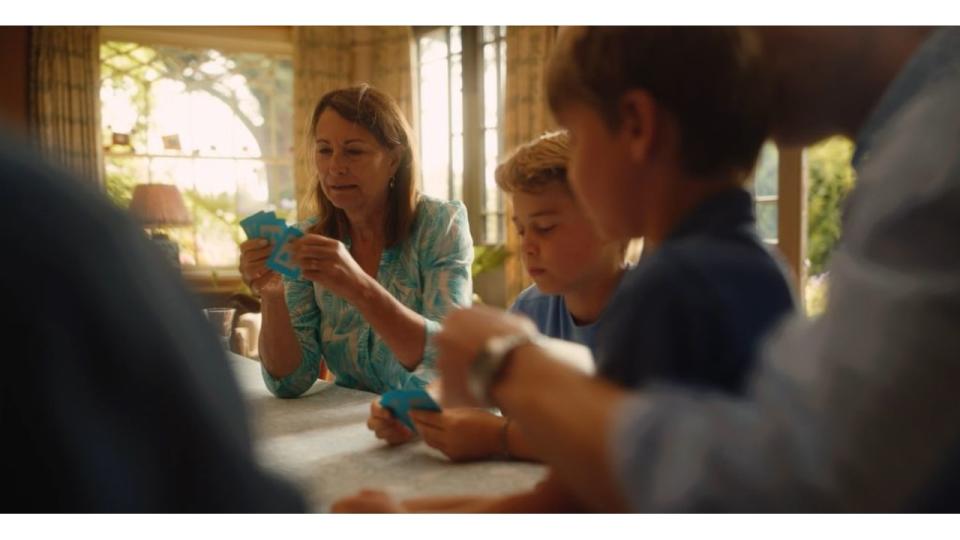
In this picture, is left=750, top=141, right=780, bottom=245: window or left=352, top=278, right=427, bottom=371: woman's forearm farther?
left=352, top=278, right=427, bottom=371: woman's forearm

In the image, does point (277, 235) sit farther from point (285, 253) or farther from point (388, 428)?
point (388, 428)

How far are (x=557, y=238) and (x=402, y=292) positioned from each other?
0.37m

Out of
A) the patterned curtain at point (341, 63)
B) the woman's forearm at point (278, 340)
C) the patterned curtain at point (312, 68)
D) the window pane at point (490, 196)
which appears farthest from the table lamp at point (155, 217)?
the patterned curtain at point (312, 68)

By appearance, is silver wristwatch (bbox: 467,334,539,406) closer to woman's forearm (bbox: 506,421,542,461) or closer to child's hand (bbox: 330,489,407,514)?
child's hand (bbox: 330,489,407,514)

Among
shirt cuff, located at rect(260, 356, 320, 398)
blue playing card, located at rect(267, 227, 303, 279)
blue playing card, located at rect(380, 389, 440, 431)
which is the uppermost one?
blue playing card, located at rect(267, 227, 303, 279)

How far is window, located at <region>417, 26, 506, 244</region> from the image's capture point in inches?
88.9

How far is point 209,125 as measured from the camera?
202cm

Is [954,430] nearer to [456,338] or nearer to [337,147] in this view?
[456,338]

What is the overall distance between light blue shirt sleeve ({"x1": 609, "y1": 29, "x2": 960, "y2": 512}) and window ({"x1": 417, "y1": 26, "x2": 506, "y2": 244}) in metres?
1.68

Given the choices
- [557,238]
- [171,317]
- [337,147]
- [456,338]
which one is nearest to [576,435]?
[456,338]

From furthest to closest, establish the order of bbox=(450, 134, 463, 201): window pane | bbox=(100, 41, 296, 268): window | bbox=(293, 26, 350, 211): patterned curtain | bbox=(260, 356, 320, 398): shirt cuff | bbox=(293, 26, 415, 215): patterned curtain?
bbox=(293, 26, 350, 211): patterned curtain → bbox=(293, 26, 415, 215): patterned curtain → bbox=(450, 134, 463, 201): window pane → bbox=(100, 41, 296, 268): window → bbox=(260, 356, 320, 398): shirt cuff

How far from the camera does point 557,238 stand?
0.87 meters

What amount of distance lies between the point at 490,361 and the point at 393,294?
761mm

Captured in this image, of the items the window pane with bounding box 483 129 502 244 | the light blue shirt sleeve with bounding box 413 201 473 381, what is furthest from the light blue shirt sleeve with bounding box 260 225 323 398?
the window pane with bounding box 483 129 502 244
